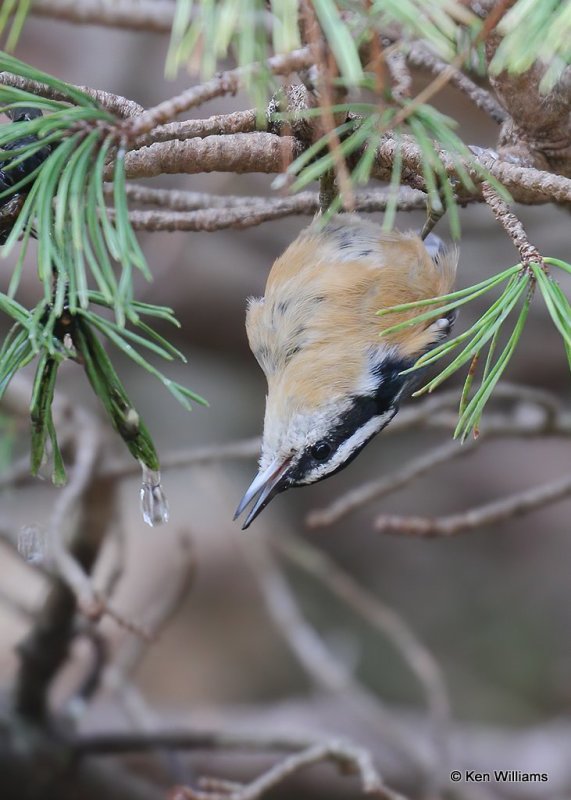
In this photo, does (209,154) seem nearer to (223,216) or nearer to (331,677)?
(223,216)

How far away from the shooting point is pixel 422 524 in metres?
1.45

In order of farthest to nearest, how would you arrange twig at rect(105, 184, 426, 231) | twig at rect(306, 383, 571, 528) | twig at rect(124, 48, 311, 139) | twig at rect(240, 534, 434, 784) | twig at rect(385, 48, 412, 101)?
twig at rect(240, 534, 434, 784) < twig at rect(306, 383, 571, 528) < twig at rect(105, 184, 426, 231) < twig at rect(385, 48, 412, 101) < twig at rect(124, 48, 311, 139)

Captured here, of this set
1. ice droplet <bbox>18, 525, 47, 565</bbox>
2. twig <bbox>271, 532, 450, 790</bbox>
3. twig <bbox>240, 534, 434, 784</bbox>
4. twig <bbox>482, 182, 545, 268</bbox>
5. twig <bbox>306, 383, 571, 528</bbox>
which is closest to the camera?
twig <bbox>482, 182, 545, 268</bbox>

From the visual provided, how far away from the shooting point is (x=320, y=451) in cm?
141

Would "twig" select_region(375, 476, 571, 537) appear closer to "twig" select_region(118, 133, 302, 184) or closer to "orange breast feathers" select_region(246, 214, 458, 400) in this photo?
"orange breast feathers" select_region(246, 214, 458, 400)

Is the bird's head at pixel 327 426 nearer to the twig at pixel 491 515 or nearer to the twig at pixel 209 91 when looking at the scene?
the twig at pixel 491 515

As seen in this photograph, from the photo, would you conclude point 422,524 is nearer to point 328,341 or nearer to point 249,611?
point 328,341

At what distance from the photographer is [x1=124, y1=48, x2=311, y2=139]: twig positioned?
0.66m

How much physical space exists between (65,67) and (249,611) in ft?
8.01

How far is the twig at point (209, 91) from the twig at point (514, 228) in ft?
0.82

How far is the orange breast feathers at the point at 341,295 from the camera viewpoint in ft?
4.44

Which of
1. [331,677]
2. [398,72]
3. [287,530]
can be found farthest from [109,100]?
[287,530]

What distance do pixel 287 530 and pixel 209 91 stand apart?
2.80 metres

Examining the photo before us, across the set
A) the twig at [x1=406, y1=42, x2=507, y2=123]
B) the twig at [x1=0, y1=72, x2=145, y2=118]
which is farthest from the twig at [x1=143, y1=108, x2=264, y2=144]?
the twig at [x1=406, y1=42, x2=507, y2=123]
